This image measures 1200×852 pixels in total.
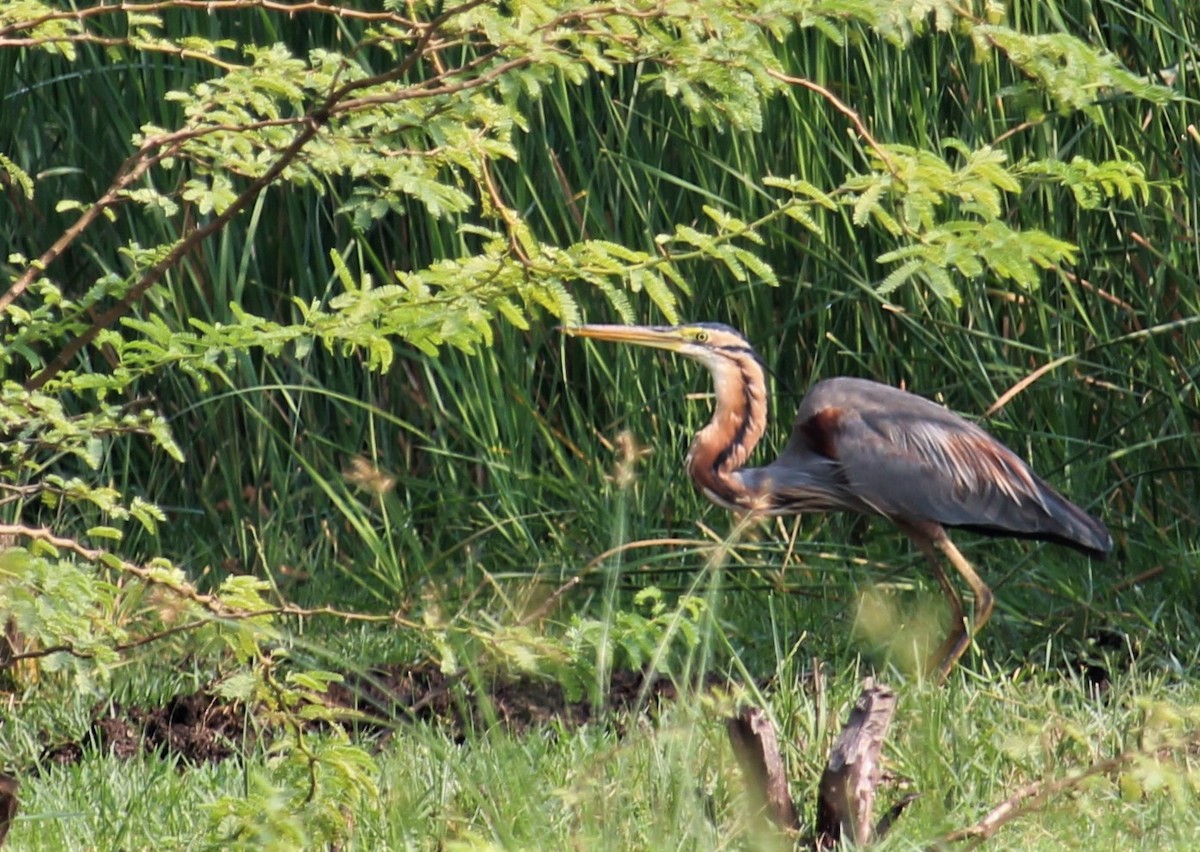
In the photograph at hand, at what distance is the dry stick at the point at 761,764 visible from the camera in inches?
113

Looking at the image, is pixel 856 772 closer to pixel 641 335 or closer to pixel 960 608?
pixel 960 608

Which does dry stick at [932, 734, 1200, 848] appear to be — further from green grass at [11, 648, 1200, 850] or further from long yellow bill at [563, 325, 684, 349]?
long yellow bill at [563, 325, 684, 349]

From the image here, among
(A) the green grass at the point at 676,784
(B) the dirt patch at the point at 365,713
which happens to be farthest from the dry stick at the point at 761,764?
(B) the dirt patch at the point at 365,713

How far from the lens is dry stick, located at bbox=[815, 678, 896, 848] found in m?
2.91

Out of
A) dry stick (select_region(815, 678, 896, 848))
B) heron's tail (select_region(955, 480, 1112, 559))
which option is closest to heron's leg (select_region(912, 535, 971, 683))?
heron's tail (select_region(955, 480, 1112, 559))

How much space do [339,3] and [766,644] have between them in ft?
7.54

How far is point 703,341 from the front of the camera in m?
5.23

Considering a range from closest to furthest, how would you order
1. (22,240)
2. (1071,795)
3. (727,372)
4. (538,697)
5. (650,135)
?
(1071,795)
(538,697)
(727,372)
(650,135)
(22,240)

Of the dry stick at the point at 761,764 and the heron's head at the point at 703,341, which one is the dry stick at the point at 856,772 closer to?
the dry stick at the point at 761,764

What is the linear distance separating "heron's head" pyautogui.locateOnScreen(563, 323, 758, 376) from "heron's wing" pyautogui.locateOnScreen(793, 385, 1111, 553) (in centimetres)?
28

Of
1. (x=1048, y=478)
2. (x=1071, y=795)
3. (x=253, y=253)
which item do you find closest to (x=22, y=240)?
(x=253, y=253)

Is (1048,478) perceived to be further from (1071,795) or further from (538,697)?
(1071,795)

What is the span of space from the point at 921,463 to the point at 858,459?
18 cm

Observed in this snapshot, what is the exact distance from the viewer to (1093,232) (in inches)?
212
